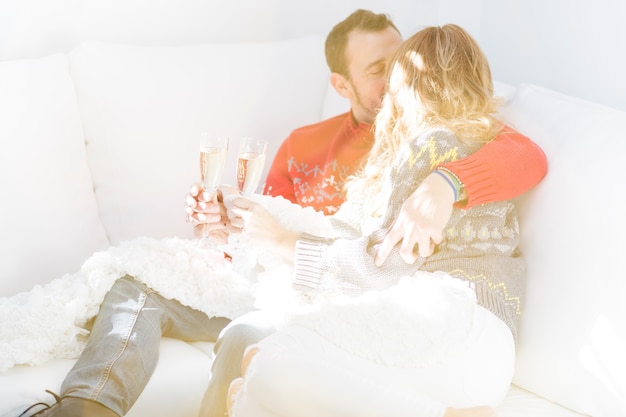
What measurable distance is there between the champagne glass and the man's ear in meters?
0.60

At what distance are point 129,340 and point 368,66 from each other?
99 cm

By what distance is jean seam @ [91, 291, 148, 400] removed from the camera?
5.32ft

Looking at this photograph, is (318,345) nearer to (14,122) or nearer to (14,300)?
(14,300)

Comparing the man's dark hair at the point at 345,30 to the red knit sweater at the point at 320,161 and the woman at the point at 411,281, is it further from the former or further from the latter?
the woman at the point at 411,281

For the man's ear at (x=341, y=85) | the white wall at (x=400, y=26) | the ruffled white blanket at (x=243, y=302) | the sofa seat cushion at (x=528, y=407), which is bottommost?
the sofa seat cushion at (x=528, y=407)

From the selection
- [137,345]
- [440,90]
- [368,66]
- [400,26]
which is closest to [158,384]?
[137,345]

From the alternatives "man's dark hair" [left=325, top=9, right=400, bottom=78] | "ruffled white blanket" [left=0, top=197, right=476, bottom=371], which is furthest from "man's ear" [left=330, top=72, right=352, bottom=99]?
"ruffled white blanket" [left=0, top=197, right=476, bottom=371]

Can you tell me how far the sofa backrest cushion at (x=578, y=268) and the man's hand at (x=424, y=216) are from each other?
309 mm

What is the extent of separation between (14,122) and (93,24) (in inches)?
20.6

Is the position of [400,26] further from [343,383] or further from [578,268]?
[343,383]

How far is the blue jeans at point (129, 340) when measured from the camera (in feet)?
5.38

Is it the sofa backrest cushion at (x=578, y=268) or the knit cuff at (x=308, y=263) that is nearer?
the sofa backrest cushion at (x=578, y=268)

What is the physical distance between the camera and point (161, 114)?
2314 millimetres

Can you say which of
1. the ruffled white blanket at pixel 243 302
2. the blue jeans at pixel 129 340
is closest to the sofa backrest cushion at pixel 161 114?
the ruffled white blanket at pixel 243 302
